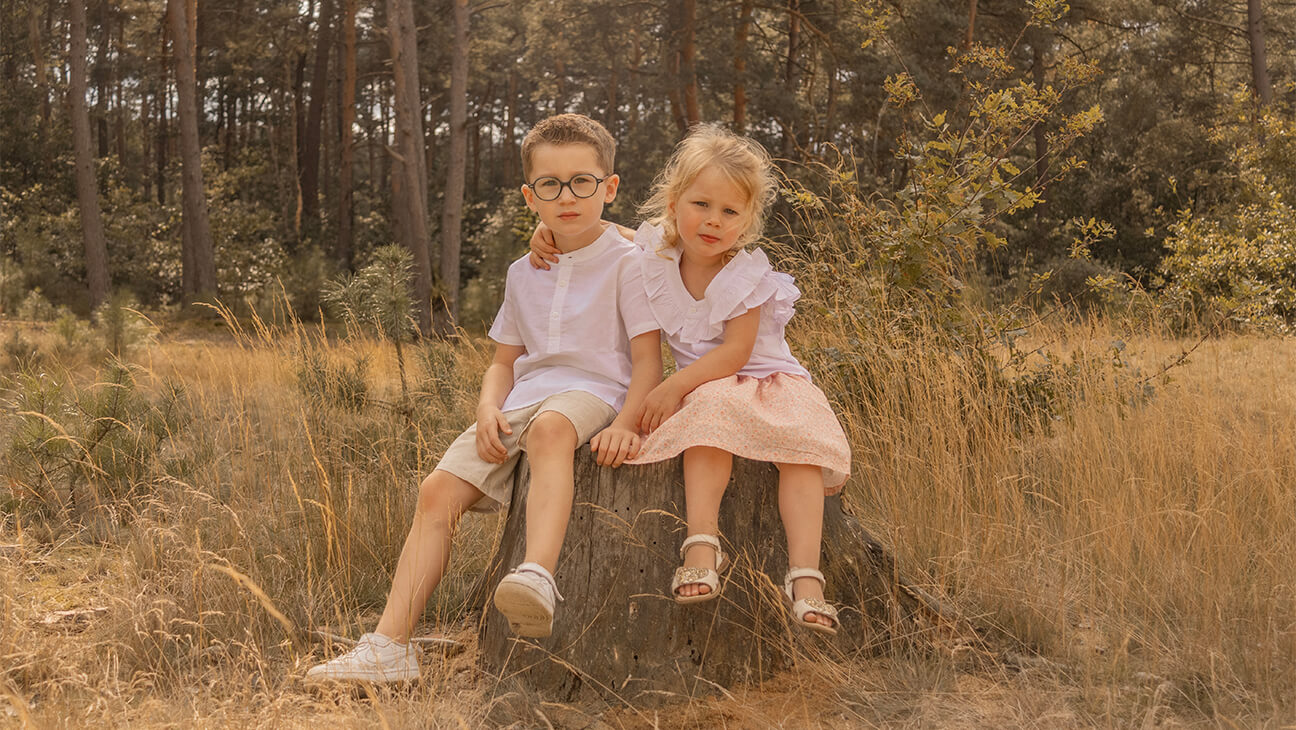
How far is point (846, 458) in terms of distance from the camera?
2.61m

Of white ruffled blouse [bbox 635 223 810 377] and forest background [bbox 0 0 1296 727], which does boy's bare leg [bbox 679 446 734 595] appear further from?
forest background [bbox 0 0 1296 727]

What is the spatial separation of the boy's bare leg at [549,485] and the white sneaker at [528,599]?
0.10m

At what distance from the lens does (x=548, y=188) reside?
2846 mm

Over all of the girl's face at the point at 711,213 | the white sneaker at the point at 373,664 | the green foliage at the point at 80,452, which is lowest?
the white sneaker at the point at 373,664

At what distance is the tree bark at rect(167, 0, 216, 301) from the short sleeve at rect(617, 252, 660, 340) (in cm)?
1364

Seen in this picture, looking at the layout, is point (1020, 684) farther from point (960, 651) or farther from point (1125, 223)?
point (1125, 223)

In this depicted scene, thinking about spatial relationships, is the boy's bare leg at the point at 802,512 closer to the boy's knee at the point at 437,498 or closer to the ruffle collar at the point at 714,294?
the ruffle collar at the point at 714,294

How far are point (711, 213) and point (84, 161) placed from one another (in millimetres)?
14444

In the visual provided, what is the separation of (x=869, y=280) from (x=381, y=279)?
7.39 ft

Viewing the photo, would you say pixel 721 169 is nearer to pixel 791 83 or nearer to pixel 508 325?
pixel 508 325

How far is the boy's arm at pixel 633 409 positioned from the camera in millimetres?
2590

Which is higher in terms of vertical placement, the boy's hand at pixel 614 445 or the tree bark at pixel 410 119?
the tree bark at pixel 410 119

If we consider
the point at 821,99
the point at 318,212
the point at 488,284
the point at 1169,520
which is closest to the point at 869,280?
the point at 1169,520

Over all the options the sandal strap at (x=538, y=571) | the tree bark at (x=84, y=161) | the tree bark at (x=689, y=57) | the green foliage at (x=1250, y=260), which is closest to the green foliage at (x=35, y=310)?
the tree bark at (x=84, y=161)
